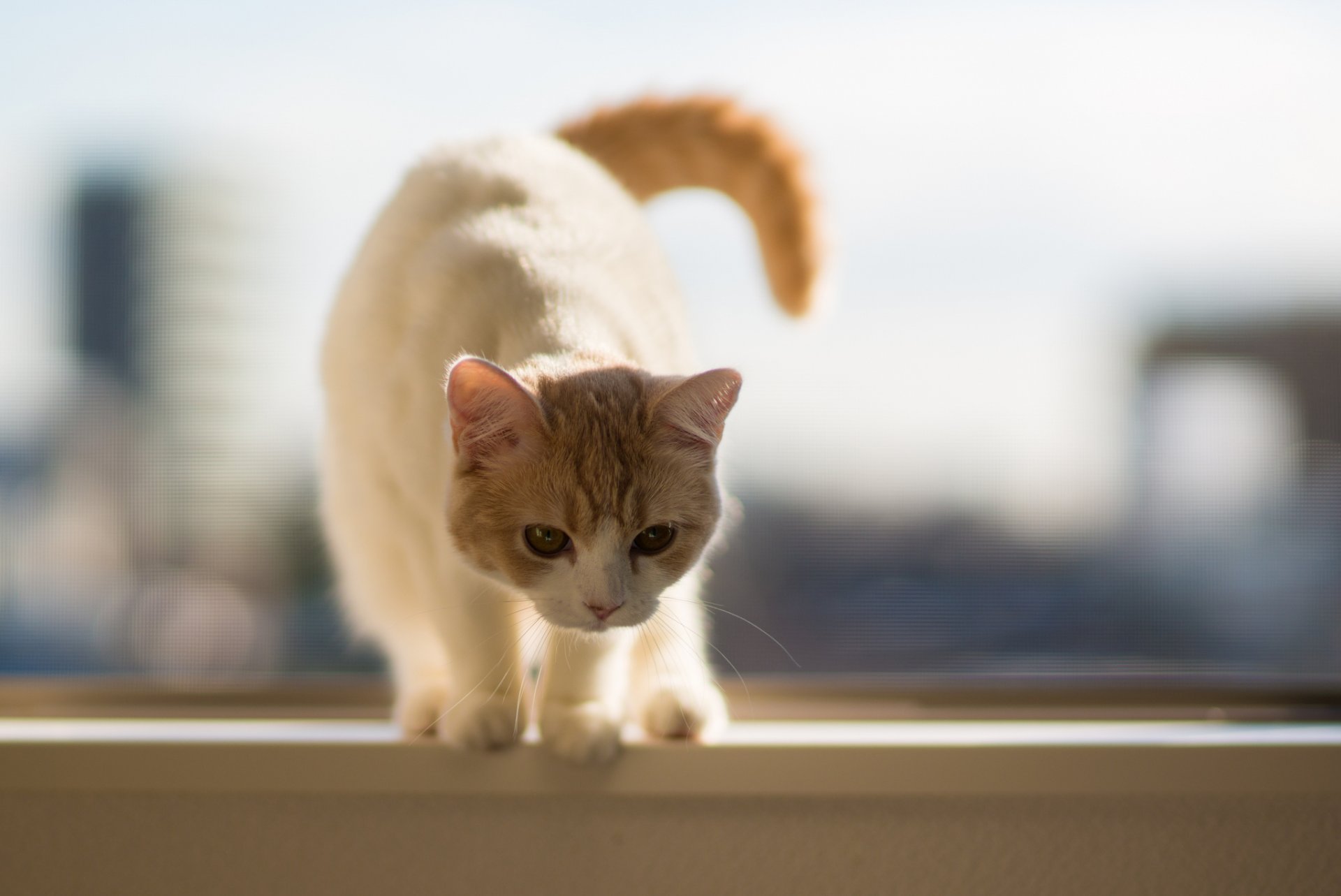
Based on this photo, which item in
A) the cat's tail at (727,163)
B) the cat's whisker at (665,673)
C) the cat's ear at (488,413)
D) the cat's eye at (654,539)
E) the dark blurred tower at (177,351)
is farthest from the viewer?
the dark blurred tower at (177,351)

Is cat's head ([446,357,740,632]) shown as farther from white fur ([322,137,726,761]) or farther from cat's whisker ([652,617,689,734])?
cat's whisker ([652,617,689,734])

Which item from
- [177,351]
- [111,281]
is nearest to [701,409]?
[177,351]

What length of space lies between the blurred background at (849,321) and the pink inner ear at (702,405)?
0.37 meters

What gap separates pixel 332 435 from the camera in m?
1.19

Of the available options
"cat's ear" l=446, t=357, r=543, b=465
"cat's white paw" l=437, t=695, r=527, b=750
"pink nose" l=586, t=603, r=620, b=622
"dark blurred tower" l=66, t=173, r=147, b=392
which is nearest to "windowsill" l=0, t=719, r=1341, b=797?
"cat's white paw" l=437, t=695, r=527, b=750

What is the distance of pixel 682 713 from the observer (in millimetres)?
1096

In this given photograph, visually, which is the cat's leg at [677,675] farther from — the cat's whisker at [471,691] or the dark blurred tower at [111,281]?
the dark blurred tower at [111,281]

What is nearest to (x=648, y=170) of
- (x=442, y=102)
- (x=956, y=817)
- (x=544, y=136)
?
(x=544, y=136)

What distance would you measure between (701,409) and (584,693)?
1.17ft

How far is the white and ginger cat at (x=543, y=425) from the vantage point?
94 centimetres

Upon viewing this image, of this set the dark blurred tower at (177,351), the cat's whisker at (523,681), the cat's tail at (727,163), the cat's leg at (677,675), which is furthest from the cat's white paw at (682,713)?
the dark blurred tower at (177,351)

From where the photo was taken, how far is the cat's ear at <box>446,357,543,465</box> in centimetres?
87

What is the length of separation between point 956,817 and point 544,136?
959mm

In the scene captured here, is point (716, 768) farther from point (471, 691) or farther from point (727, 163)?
point (727, 163)
